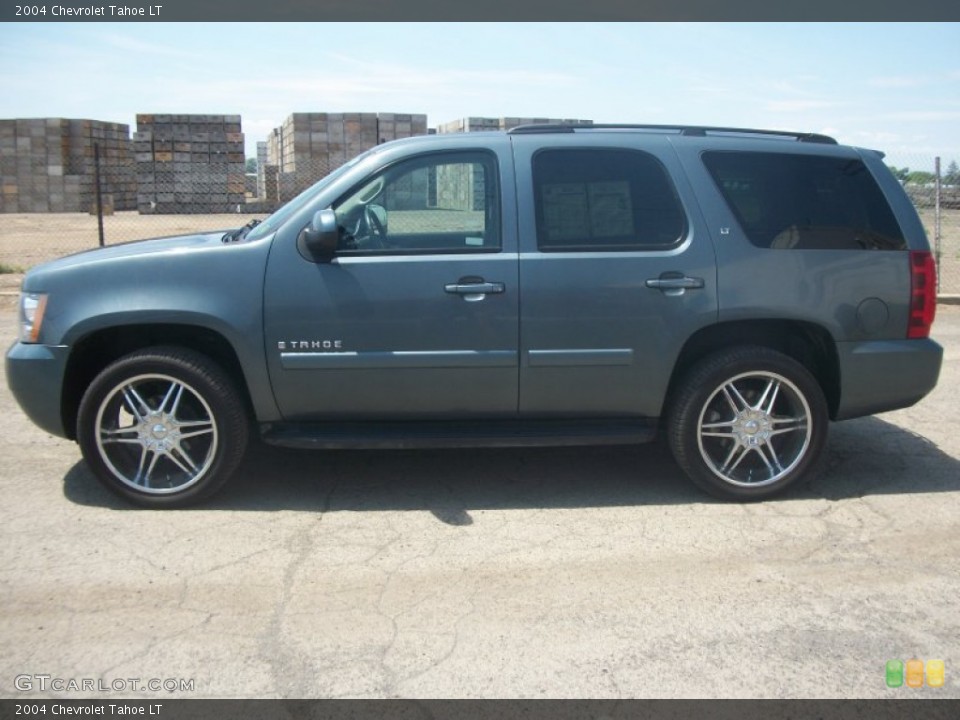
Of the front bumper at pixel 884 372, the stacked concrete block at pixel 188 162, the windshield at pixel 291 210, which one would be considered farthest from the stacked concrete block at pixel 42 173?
the front bumper at pixel 884 372

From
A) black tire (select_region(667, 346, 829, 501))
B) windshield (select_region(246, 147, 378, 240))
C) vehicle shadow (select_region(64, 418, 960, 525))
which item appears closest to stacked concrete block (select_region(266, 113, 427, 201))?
vehicle shadow (select_region(64, 418, 960, 525))

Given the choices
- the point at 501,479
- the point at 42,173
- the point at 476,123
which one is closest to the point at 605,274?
the point at 501,479

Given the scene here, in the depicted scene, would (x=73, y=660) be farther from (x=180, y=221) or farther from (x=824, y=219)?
(x=180, y=221)

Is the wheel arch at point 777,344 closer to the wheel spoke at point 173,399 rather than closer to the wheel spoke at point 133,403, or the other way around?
the wheel spoke at point 173,399

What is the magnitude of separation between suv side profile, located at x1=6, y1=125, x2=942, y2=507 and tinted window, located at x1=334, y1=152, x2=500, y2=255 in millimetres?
11

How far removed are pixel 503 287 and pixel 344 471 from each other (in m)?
1.58

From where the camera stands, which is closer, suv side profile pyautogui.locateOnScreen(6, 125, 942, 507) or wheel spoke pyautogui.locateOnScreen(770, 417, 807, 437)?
suv side profile pyautogui.locateOnScreen(6, 125, 942, 507)

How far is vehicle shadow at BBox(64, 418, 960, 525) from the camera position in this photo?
4719mm

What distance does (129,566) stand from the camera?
12.8ft

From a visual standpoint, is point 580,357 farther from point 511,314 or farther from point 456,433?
point 456,433

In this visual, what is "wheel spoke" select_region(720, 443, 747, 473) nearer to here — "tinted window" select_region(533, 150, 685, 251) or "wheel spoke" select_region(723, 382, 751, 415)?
"wheel spoke" select_region(723, 382, 751, 415)

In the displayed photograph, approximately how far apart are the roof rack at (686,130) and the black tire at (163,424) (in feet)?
7.00

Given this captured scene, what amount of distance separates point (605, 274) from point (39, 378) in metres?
2.97
